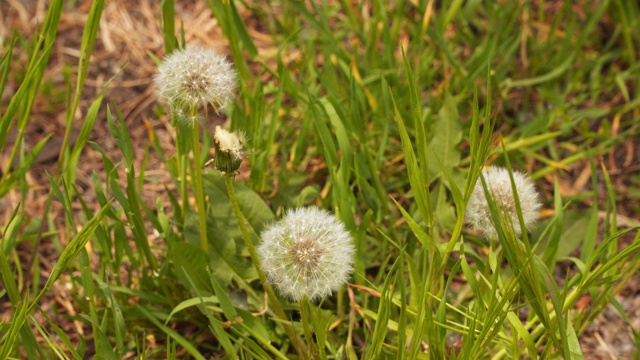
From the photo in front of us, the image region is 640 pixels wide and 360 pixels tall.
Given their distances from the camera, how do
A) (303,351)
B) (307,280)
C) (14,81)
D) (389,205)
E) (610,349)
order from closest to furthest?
(307,280) → (303,351) → (610,349) → (389,205) → (14,81)

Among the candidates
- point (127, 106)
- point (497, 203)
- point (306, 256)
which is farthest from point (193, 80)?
point (127, 106)

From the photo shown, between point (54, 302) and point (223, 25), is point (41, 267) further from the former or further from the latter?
point (223, 25)

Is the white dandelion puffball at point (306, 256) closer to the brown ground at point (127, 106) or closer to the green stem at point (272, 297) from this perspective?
the green stem at point (272, 297)


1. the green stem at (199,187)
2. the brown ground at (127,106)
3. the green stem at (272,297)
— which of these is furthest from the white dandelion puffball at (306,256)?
the brown ground at (127,106)

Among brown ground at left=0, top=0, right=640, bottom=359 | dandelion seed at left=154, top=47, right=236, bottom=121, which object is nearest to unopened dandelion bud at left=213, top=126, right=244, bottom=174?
dandelion seed at left=154, top=47, right=236, bottom=121

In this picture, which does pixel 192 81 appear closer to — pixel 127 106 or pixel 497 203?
pixel 497 203

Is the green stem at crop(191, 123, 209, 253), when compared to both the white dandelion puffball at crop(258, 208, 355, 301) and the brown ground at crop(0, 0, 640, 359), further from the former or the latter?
the brown ground at crop(0, 0, 640, 359)

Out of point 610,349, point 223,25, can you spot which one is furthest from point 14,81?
point 610,349
